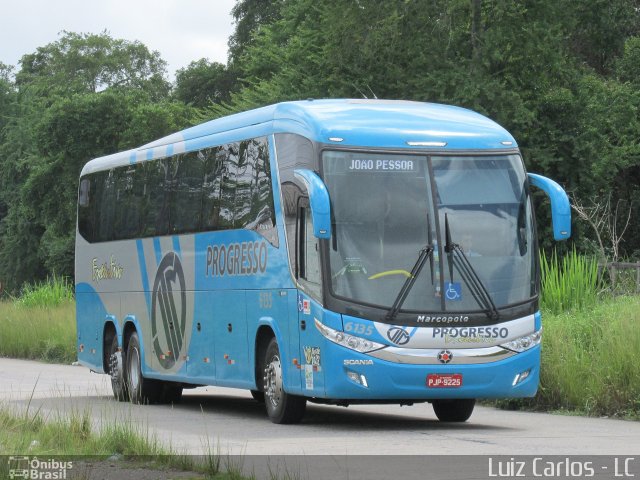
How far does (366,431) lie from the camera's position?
54.1ft

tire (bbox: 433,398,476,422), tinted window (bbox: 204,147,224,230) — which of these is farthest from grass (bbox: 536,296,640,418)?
tinted window (bbox: 204,147,224,230)

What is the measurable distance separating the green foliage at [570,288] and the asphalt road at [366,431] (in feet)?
8.64

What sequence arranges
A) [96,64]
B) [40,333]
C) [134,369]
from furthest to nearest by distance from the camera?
[96,64]
[40,333]
[134,369]

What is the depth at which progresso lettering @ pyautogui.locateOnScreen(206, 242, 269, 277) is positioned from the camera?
18.2m

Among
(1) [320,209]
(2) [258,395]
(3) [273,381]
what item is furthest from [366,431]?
(2) [258,395]

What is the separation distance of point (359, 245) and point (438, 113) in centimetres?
235

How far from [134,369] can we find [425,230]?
8.06 meters

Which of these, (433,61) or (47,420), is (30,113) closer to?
(433,61)

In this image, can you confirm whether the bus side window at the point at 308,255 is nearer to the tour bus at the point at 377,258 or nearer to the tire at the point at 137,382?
the tour bus at the point at 377,258

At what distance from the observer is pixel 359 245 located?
16.4 meters

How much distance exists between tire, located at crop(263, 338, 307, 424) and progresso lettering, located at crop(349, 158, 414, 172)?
7.81ft

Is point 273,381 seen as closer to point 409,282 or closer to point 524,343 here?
point 409,282

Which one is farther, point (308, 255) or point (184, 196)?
point (184, 196)

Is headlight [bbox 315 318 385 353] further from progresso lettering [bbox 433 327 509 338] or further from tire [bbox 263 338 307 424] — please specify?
tire [bbox 263 338 307 424]
